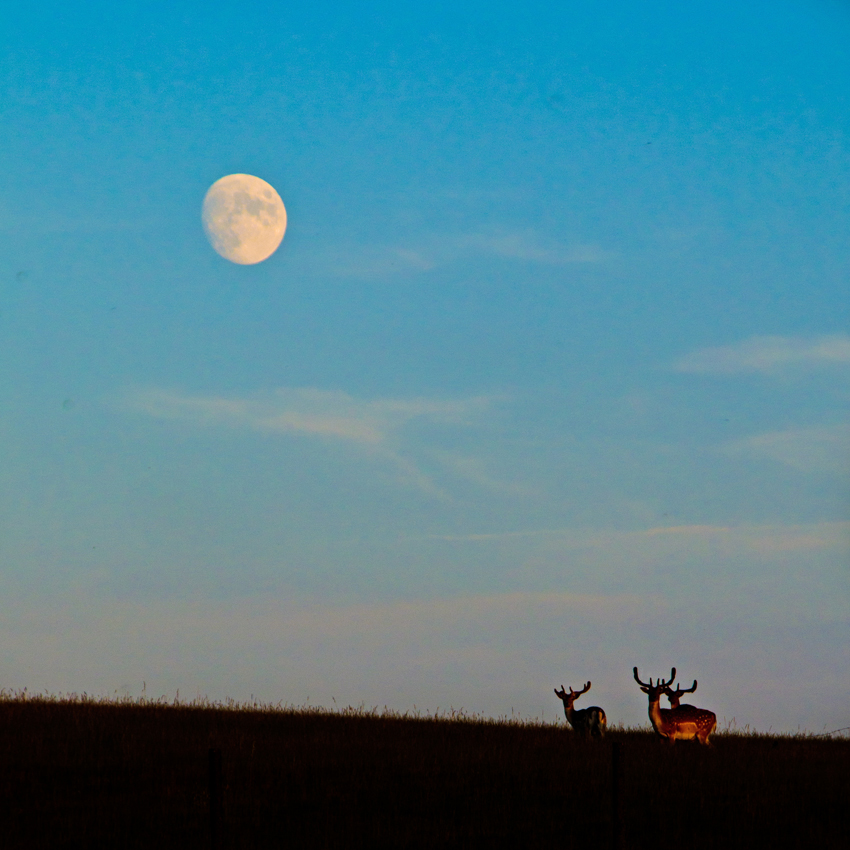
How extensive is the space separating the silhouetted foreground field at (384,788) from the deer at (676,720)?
427 mm

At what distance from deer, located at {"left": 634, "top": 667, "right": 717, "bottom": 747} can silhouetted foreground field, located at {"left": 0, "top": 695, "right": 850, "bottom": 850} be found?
427 millimetres

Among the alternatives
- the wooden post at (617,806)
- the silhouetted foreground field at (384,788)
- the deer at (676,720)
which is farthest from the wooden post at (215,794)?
the deer at (676,720)

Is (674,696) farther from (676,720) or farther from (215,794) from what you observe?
(215,794)

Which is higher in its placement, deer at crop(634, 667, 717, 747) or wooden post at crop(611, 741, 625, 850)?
deer at crop(634, 667, 717, 747)

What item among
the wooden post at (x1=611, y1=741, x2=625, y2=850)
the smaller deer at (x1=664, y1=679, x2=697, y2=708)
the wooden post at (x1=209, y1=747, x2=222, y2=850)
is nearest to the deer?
the smaller deer at (x1=664, y1=679, x2=697, y2=708)

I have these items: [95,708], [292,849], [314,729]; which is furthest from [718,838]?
[95,708]

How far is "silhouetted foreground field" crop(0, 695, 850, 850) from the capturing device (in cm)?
1619

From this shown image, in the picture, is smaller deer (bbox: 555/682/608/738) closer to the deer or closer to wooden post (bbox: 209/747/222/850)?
the deer

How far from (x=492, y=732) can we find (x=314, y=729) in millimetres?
3897

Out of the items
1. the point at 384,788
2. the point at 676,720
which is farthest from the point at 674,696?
the point at 384,788

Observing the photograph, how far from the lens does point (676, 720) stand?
24.4 meters

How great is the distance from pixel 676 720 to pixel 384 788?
334 inches

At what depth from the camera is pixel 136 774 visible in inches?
751

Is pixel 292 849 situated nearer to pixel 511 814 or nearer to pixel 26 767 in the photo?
pixel 511 814
